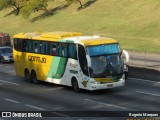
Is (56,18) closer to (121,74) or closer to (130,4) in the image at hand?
(130,4)

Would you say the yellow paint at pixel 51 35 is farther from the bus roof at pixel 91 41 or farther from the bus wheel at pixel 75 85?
the bus wheel at pixel 75 85

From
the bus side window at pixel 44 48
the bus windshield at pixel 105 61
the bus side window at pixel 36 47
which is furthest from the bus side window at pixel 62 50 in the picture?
the bus side window at pixel 36 47

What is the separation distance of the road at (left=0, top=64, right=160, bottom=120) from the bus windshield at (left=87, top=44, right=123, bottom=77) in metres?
1.29

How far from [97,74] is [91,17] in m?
55.3

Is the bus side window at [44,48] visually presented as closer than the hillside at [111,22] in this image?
Yes

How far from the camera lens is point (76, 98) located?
2484 centimetres

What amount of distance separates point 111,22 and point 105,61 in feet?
161

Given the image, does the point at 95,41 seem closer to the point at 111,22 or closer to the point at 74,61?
the point at 74,61

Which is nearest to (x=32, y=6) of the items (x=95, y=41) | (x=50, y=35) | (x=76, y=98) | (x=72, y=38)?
(x=50, y=35)

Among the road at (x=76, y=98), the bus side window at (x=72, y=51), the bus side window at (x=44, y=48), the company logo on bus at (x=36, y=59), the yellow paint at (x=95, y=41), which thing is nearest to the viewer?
the road at (x=76, y=98)

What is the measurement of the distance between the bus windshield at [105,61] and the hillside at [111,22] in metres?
28.6

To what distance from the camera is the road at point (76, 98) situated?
2191 cm

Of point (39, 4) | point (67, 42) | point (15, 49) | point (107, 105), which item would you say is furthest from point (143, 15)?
point (107, 105)

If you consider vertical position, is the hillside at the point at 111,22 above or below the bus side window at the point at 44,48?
below
